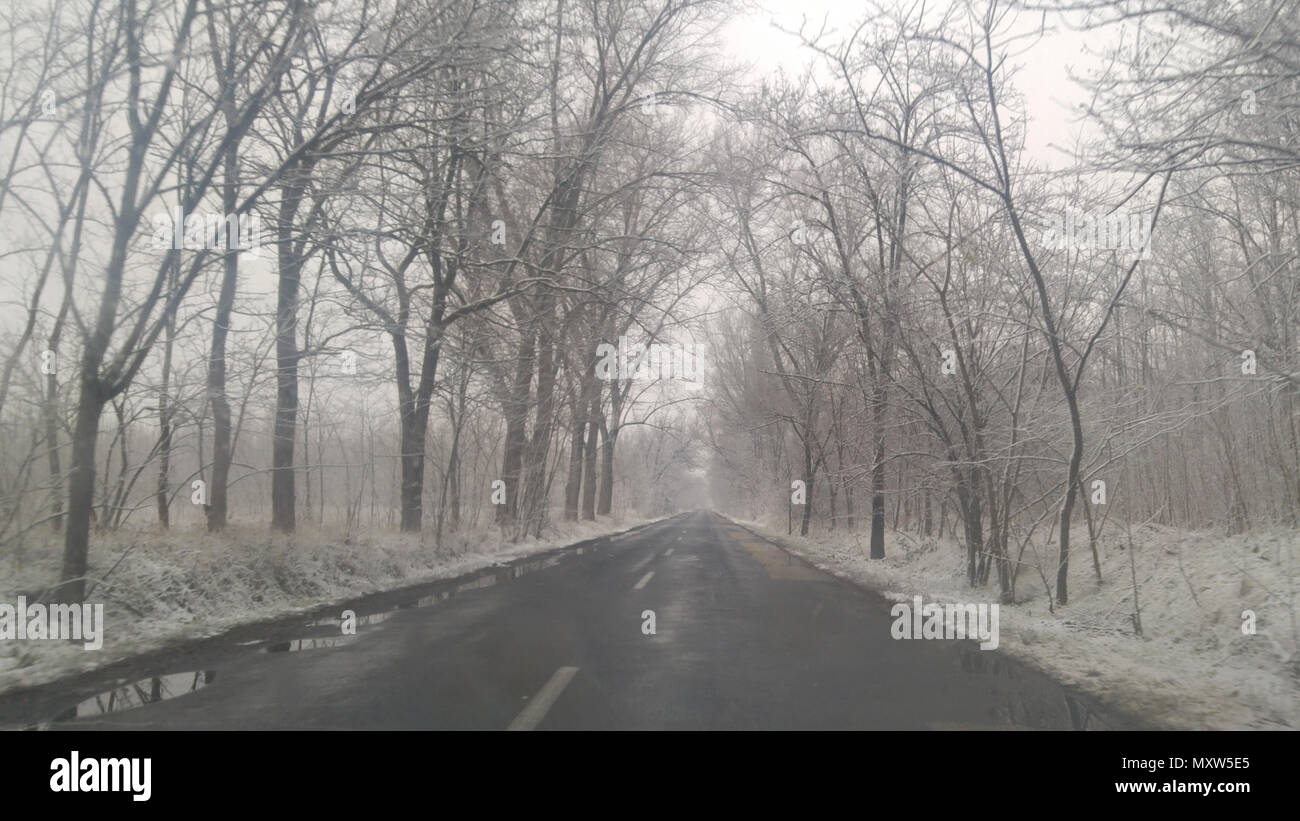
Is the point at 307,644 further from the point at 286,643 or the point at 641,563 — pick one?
the point at 641,563

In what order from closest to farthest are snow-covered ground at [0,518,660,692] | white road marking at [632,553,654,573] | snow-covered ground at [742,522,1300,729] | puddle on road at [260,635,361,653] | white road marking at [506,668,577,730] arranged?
white road marking at [506,668,577,730], snow-covered ground at [742,522,1300,729], snow-covered ground at [0,518,660,692], puddle on road at [260,635,361,653], white road marking at [632,553,654,573]

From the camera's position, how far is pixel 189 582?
9273 mm

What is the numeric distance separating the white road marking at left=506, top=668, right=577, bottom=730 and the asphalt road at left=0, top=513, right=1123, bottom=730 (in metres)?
0.02

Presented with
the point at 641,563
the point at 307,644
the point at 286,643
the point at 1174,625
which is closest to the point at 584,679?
the point at 307,644

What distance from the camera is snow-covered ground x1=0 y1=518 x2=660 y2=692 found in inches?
274

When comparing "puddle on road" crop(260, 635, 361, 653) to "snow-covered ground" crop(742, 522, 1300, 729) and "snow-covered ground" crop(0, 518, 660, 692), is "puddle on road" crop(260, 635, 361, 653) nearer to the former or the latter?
"snow-covered ground" crop(0, 518, 660, 692)

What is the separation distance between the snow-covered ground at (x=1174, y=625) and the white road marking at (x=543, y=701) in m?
4.19

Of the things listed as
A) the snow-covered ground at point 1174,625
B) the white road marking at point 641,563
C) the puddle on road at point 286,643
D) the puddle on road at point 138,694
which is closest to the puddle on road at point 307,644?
the puddle on road at point 286,643

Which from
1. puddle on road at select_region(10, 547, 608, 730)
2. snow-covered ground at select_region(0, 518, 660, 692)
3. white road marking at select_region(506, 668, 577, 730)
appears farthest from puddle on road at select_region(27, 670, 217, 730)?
white road marking at select_region(506, 668, 577, 730)

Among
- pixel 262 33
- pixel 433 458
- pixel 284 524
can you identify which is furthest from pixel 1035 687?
pixel 433 458

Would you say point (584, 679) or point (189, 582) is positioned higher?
point (189, 582)

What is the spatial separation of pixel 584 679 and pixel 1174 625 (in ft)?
22.7

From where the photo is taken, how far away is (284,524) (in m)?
14.7
